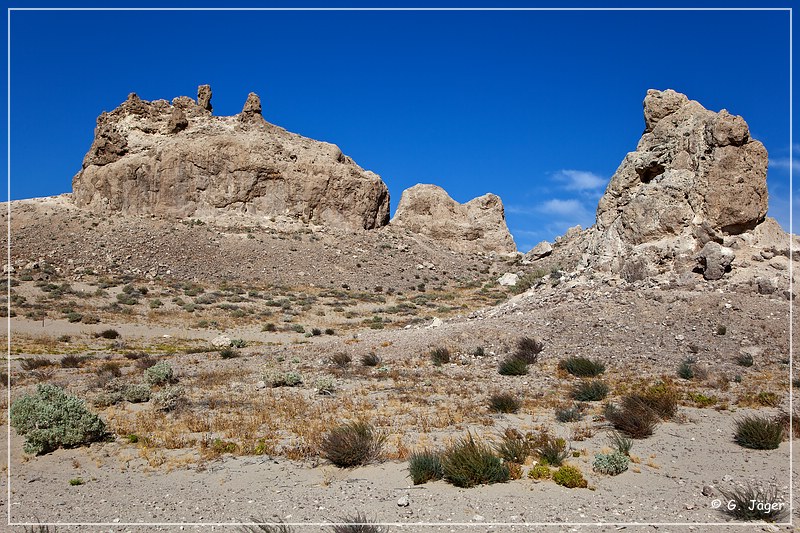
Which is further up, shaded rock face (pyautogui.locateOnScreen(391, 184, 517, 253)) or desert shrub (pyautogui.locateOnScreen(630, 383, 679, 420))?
shaded rock face (pyautogui.locateOnScreen(391, 184, 517, 253))

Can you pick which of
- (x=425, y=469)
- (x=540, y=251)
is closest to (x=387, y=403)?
(x=425, y=469)

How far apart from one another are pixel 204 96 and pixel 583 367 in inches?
2596

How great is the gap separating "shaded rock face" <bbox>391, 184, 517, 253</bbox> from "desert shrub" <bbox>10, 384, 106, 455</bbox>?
63158 mm

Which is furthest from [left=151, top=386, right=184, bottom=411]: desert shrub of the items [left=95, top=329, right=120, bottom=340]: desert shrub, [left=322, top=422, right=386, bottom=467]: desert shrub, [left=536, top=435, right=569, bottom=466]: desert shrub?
[left=95, top=329, right=120, bottom=340]: desert shrub

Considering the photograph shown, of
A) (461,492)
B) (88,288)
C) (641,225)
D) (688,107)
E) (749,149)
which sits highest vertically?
(688,107)

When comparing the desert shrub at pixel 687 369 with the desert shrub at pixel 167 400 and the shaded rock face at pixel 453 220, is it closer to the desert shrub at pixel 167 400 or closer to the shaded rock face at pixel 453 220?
the desert shrub at pixel 167 400

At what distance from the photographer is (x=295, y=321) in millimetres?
35000

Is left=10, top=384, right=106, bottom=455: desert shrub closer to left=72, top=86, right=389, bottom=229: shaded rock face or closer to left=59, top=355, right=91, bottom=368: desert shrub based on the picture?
Answer: left=59, top=355, right=91, bottom=368: desert shrub

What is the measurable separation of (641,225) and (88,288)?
37.1m

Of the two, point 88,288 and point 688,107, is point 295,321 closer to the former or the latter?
point 88,288

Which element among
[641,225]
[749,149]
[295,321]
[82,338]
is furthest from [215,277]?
[749,149]

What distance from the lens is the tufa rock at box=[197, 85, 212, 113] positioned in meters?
68.8

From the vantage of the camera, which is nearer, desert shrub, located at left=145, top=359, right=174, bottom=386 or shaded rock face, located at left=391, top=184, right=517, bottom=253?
desert shrub, located at left=145, top=359, right=174, bottom=386

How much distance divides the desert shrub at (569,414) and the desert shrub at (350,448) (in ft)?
12.9
